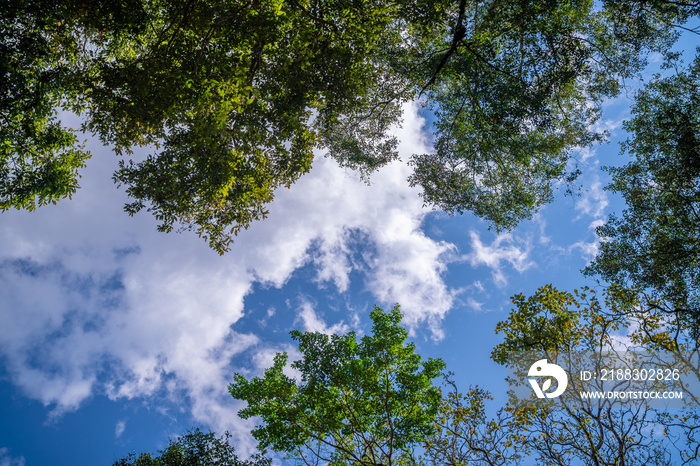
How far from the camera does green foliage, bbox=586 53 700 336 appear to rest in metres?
10.6

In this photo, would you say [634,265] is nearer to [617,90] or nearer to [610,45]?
[617,90]

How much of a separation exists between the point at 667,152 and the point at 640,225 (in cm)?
264

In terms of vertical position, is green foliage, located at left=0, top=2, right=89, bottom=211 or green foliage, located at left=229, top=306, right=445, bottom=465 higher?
green foliage, located at left=0, top=2, right=89, bottom=211

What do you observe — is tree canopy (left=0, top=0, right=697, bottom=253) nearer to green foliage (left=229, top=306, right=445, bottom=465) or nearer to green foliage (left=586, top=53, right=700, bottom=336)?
green foliage (left=586, top=53, right=700, bottom=336)

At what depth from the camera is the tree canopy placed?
8055mm

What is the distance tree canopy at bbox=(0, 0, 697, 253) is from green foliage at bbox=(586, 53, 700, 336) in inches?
83.7

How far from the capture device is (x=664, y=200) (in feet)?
38.1

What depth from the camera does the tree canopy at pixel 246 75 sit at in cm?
805

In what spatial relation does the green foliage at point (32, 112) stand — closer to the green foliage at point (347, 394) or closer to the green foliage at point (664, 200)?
the green foliage at point (347, 394)

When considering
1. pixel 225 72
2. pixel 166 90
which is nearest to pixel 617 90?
pixel 225 72

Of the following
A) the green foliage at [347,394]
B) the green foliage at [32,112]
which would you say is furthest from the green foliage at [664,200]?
the green foliage at [32,112]

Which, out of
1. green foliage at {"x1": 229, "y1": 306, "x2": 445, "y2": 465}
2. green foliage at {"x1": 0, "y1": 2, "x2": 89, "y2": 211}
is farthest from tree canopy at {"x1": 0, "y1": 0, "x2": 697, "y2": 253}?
green foliage at {"x1": 229, "y1": 306, "x2": 445, "y2": 465}

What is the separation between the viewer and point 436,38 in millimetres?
11391

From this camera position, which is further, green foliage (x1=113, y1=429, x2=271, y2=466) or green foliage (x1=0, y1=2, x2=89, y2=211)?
green foliage (x1=113, y1=429, x2=271, y2=466)
